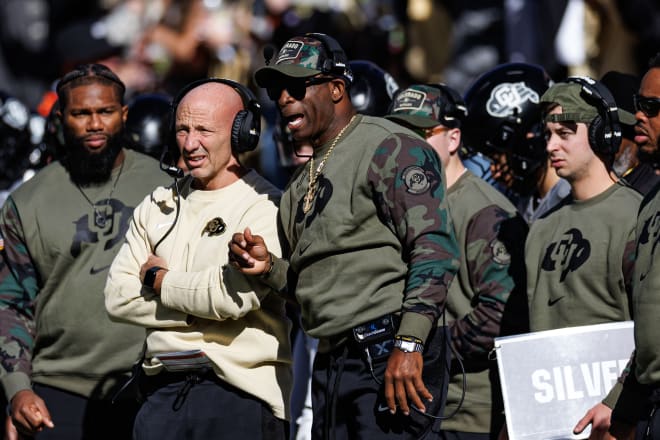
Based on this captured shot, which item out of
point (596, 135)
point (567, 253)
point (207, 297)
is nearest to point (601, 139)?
point (596, 135)

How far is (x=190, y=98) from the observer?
20.2 ft

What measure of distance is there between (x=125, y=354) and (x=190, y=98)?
4.62ft

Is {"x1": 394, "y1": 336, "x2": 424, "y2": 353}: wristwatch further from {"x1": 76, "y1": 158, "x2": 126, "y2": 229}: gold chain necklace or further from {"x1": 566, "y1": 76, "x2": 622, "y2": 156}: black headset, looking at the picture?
{"x1": 76, "y1": 158, "x2": 126, "y2": 229}: gold chain necklace

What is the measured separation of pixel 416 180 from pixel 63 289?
7.28ft

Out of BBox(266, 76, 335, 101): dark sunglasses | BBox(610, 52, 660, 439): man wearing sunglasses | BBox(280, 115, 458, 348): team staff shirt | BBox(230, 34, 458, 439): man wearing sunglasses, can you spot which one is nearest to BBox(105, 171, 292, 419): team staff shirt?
BBox(230, 34, 458, 439): man wearing sunglasses

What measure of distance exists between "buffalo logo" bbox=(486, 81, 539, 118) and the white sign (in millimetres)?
2321

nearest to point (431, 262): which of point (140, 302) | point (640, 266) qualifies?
point (640, 266)

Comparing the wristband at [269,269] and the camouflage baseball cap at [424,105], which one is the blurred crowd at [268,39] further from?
the wristband at [269,269]

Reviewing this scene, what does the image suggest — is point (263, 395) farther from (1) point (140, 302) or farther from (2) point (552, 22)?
(2) point (552, 22)

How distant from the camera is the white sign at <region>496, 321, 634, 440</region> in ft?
18.1

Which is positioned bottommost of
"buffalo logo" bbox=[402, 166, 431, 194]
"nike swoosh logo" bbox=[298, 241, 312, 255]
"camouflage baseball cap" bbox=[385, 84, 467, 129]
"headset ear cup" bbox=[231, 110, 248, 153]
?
"nike swoosh logo" bbox=[298, 241, 312, 255]

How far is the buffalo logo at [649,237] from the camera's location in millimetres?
5055

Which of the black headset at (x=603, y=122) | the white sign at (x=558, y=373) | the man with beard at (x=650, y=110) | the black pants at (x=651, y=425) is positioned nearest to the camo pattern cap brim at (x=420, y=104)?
the black headset at (x=603, y=122)

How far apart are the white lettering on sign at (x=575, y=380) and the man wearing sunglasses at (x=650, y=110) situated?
0.84 m
